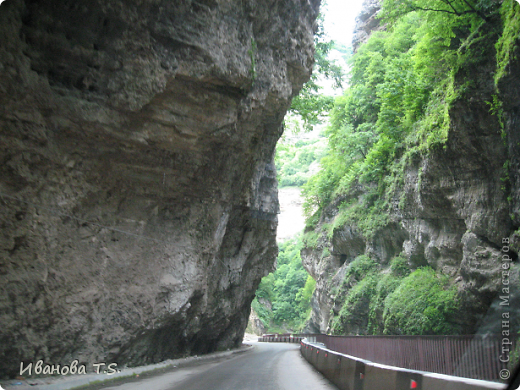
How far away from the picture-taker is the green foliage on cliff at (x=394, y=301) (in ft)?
51.4

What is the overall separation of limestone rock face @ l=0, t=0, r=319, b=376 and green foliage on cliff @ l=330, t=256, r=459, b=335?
922 cm

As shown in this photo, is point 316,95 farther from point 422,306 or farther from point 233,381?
point 233,381

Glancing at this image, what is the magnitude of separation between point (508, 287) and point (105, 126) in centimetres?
1274

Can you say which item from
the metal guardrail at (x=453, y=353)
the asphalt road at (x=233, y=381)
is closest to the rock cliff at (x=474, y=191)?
the metal guardrail at (x=453, y=353)

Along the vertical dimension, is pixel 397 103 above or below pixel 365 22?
below

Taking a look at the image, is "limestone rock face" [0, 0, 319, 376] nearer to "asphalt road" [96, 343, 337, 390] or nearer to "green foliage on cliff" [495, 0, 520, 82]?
"asphalt road" [96, 343, 337, 390]

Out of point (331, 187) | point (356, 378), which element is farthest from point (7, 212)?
point (331, 187)

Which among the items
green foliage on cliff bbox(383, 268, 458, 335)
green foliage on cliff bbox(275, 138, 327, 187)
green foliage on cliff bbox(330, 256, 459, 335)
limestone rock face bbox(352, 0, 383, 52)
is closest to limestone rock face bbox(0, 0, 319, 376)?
green foliage on cliff bbox(383, 268, 458, 335)

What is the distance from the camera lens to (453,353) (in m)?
7.35

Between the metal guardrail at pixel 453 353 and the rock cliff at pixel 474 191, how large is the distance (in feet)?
13.0

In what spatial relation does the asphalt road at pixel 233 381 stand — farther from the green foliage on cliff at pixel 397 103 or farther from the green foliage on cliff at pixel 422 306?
the green foliage on cliff at pixel 397 103

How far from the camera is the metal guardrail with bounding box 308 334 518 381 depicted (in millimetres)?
6383

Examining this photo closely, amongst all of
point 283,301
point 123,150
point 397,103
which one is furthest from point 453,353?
point 283,301

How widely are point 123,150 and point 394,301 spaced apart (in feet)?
48.9
